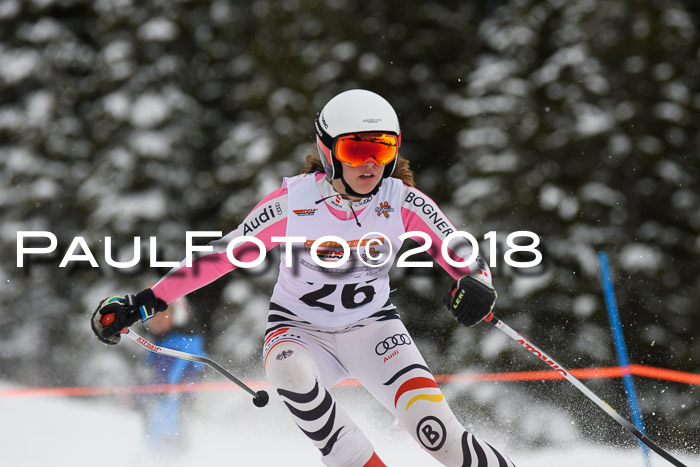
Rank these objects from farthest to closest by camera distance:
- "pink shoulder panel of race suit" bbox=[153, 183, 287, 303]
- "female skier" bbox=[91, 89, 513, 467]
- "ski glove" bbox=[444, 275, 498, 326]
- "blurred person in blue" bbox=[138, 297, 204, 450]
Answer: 1. "blurred person in blue" bbox=[138, 297, 204, 450]
2. "pink shoulder panel of race suit" bbox=[153, 183, 287, 303]
3. "female skier" bbox=[91, 89, 513, 467]
4. "ski glove" bbox=[444, 275, 498, 326]

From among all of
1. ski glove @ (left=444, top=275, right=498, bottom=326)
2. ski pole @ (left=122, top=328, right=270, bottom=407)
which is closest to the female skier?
ski glove @ (left=444, top=275, right=498, bottom=326)

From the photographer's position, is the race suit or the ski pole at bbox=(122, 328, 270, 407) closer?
the race suit

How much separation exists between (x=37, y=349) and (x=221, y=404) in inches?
95.5

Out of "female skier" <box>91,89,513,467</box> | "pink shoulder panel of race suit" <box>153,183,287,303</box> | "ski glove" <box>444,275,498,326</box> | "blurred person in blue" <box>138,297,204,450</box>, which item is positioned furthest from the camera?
"blurred person in blue" <box>138,297,204,450</box>

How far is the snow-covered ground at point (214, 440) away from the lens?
16.4 feet

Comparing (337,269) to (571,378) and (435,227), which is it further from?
(571,378)

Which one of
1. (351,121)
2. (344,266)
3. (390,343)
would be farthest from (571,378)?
(351,121)

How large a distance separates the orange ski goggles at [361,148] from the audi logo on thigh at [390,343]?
70 cm

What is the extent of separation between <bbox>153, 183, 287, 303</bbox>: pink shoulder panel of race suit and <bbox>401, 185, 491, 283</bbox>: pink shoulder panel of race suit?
51 cm

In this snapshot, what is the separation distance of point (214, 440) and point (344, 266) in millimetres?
3032

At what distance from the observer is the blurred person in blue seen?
5.10 meters

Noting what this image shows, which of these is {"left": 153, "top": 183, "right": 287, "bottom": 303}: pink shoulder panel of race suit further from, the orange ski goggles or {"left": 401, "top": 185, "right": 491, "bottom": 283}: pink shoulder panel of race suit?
{"left": 401, "top": 185, "right": 491, "bottom": 283}: pink shoulder panel of race suit

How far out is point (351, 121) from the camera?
2.98m

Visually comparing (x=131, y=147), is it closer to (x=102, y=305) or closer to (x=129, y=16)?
(x=129, y=16)
